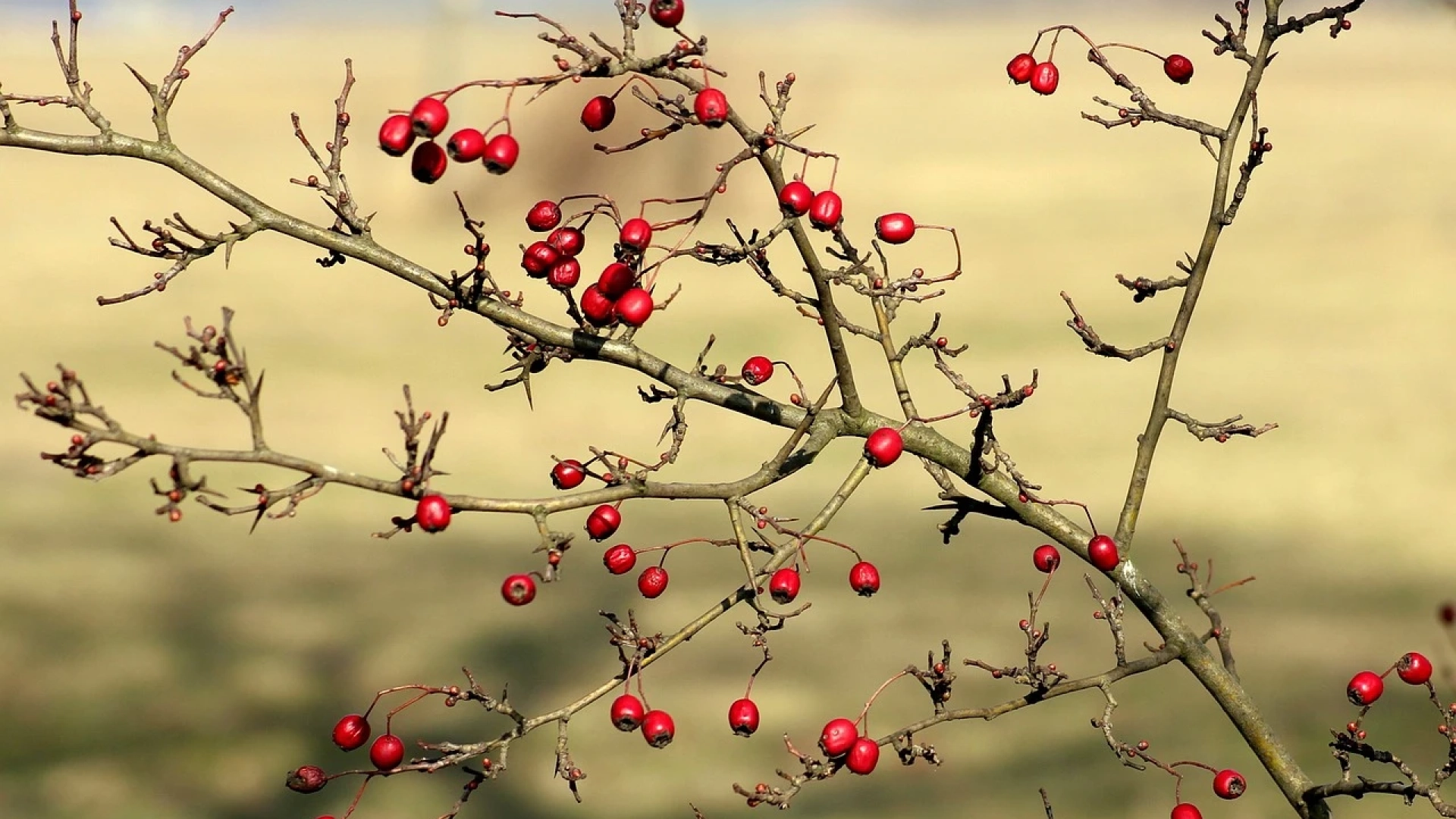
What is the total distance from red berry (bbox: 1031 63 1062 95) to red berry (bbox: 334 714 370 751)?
1.13 meters

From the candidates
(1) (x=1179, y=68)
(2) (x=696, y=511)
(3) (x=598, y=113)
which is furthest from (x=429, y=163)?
(2) (x=696, y=511)

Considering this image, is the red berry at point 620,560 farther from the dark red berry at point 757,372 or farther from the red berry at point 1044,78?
the red berry at point 1044,78

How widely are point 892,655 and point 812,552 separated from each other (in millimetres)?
1681

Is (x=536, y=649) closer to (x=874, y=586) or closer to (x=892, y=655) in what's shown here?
(x=892, y=655)

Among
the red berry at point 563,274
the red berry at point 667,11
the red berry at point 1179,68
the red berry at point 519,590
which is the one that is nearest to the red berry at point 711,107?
the red berry at point 667,11

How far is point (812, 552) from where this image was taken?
339 inches

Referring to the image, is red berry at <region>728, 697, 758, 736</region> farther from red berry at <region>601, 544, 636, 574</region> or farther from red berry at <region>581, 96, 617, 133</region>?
red berry at <region>581, 96, 617, 133</region>

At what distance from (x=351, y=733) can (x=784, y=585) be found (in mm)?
572

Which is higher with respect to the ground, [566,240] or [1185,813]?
[566,240]

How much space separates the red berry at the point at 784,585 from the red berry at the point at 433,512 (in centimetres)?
37

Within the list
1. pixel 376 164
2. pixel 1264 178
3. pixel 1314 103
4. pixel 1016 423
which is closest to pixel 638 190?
pixel 376 164

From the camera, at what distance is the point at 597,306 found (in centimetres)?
172

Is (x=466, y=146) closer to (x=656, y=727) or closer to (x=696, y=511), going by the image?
(x=656, y=727)

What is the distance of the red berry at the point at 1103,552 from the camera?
5.87 ft
